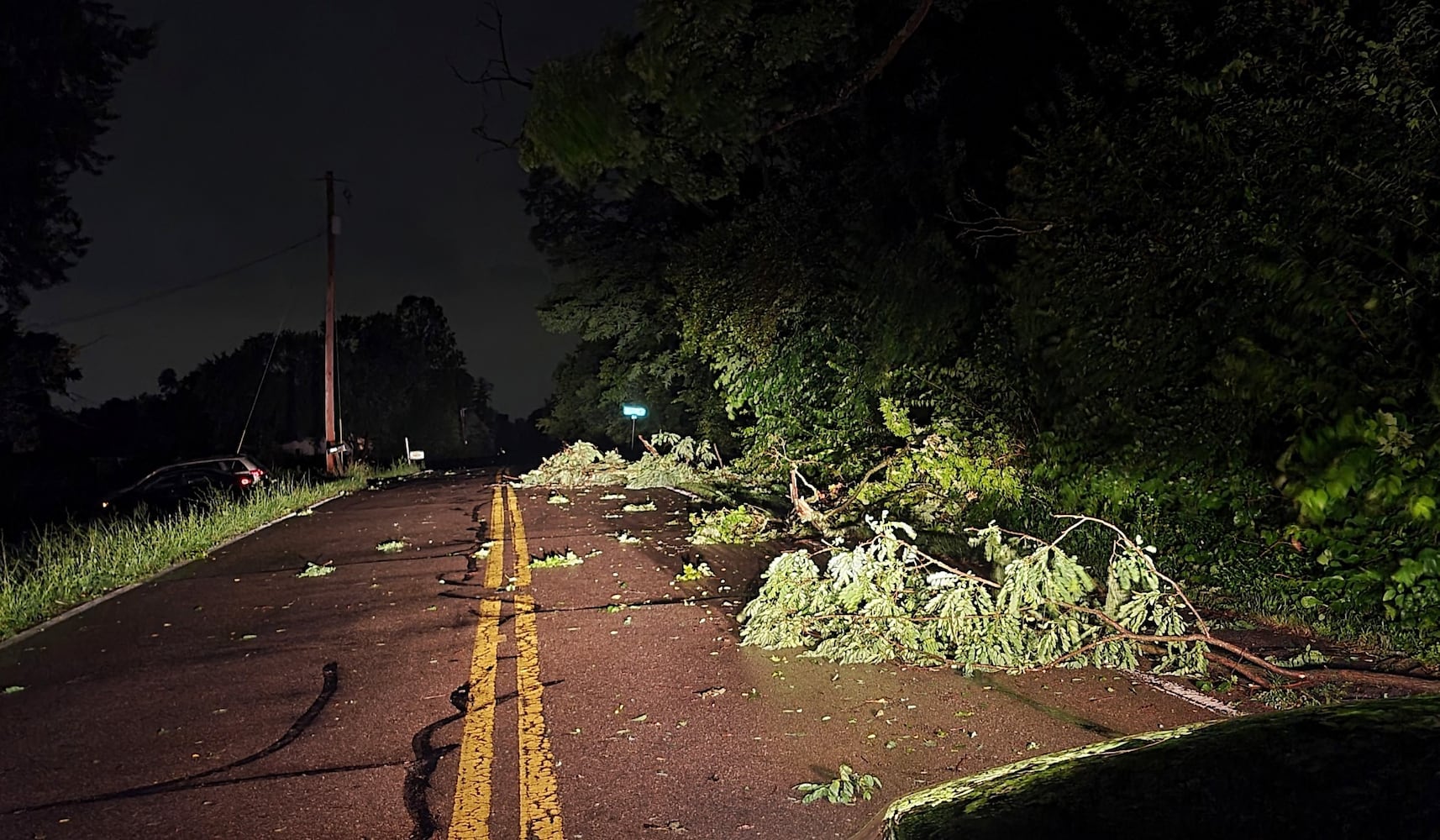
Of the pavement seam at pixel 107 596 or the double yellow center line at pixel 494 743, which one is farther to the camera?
the pavement seam at pixel 107 596

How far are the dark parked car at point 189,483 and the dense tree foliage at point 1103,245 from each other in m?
11.4

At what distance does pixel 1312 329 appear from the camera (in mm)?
6762

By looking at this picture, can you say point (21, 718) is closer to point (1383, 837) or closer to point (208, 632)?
point (208, 632)

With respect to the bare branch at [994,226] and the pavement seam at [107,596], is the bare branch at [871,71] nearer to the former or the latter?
the bare branch at [994,226]

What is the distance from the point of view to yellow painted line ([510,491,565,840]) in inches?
169

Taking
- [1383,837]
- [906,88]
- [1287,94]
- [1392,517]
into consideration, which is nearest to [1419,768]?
[1383,837]

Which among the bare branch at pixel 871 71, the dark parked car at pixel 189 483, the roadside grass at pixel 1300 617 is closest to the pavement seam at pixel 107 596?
the dark parked car at pixel 189 483

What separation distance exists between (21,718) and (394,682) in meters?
2.25

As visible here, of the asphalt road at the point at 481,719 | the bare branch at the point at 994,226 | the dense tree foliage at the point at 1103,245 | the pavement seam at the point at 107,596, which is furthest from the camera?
the bare branch at the point at 994,226

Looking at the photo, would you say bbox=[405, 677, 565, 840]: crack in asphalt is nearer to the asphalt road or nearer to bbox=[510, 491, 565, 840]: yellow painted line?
the asphalt road

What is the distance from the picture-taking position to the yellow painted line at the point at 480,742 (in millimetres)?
4340

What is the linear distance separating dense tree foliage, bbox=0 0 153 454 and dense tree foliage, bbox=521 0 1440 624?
22.4 m

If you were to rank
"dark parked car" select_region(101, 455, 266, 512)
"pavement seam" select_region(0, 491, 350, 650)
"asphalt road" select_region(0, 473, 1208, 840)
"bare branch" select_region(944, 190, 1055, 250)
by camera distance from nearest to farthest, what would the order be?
1. "asphalt road" select_region(0, 473, 1208, 840)
2. "pavement seam" select_region(0, 491, 350, 650)
3. "bare branch" select_region(944, 190, 1055, 250)
4. "dark parked car" select_region(101, 455, 266, 512)

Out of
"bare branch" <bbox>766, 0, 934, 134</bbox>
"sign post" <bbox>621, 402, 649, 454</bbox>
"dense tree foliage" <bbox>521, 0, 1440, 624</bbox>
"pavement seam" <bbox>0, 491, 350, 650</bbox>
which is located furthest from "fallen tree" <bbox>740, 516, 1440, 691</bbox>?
"sign post" <bbox>621, 402, 649, 454</bbox>
